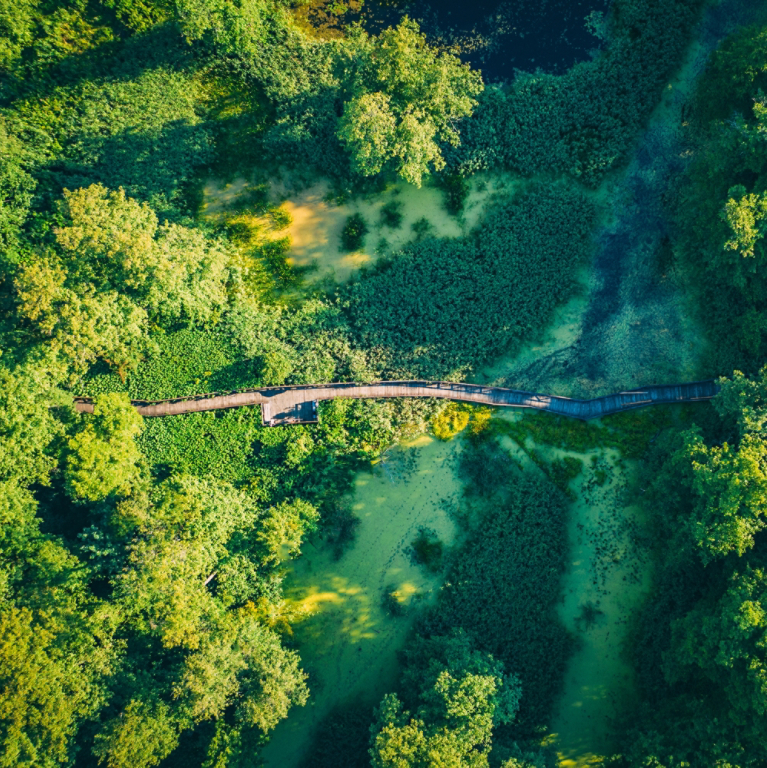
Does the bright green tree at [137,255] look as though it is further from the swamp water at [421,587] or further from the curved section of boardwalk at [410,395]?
the swamp water at [421,587]

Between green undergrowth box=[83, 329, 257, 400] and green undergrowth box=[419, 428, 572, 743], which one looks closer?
green undergrowth box=[419, 428, 572, 743]

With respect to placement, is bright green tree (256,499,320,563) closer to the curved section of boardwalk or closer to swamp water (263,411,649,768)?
swamp water (263,411,649,768)

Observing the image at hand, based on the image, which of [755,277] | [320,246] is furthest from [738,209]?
[320,246]

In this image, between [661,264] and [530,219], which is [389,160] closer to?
[530,219]

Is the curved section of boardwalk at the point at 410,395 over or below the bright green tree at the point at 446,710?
over

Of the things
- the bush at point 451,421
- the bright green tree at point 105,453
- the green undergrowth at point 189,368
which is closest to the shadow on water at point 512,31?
the bush at point 451,421

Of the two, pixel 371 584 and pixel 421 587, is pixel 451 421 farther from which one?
pixel 371 584

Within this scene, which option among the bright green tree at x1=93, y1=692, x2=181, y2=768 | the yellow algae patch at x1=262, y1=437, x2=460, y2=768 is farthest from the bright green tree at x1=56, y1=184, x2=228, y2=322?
the bright green tree at x1=93, y1=692, x2=181, y2=768
